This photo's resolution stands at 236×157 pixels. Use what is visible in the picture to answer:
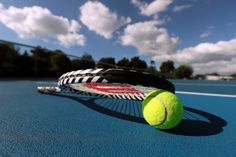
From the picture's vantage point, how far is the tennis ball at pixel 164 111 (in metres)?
1.43

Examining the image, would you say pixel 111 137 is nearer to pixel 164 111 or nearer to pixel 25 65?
pixel 164 111

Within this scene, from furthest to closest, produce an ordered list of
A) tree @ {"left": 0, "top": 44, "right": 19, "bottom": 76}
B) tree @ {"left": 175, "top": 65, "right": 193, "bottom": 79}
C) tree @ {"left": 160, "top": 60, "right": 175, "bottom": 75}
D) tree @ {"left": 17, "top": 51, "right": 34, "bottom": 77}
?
tree @ {"left": 160, "top": 60, "right": 175, "bottom": 75}
tree @ {"left": 175, "top": 65, "right": 193, "bottom": 79}
tree @ {"left": 17, "top": 51, "right": 34, "bottom": 77}
tree @ {"left": 0, "top": 44, "right": 19, "bottom": 76}

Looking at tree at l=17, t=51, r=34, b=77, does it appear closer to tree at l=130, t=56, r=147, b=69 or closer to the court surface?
the court surface

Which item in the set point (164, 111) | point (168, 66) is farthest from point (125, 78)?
point (168, 66)

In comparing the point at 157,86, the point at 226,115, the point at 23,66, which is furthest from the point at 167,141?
the point at 23,66

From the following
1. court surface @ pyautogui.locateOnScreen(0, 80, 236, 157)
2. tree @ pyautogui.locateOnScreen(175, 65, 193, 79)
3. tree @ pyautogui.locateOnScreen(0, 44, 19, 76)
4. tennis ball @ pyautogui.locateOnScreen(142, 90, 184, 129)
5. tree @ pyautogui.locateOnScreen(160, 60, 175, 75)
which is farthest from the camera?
tree @ pyautogui.locateOnScreen(160, 60, 175, 75)

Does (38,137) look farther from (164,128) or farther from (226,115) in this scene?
(226,115)

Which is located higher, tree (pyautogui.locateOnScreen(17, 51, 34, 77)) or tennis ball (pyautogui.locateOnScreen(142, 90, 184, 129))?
tree (pyautogui.locateOnScreen(17, 51, 34, 77))

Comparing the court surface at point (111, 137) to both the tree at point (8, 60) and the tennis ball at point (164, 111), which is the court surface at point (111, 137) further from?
the tree at point (8, 60)

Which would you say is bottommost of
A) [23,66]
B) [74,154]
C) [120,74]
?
[74,154]

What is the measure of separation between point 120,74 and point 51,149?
80 centimetres

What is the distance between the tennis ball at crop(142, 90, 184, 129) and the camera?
4.71 feet

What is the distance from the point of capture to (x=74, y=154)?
111 centimetres

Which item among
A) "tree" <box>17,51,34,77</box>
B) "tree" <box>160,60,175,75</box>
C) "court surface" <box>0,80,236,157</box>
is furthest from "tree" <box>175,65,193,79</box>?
"court surface" <box>0,80,236,157</box>
